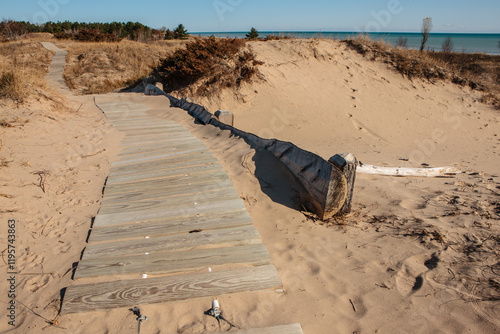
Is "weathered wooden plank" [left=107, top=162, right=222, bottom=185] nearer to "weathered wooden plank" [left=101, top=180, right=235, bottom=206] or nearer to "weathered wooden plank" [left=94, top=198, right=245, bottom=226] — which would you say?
"weathered wooden plank" [left=101, top=180, right=235, bottom=206]

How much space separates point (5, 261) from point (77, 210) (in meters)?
0.92

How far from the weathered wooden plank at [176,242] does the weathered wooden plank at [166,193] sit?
2.62 ft

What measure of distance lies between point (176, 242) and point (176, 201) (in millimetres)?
797

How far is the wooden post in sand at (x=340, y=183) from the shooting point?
3424 mm

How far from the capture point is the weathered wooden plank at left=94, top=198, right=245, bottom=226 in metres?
3.42

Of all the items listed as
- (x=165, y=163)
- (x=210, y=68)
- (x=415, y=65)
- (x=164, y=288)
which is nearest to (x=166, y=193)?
(x=165, y=163)

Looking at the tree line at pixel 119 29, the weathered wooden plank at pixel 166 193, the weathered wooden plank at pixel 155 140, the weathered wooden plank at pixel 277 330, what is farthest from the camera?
the tree line at pixel 119 29

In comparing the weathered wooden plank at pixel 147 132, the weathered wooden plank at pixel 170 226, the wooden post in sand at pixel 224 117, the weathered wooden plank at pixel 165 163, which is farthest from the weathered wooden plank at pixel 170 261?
the wooden post in sand at pixel 224 117

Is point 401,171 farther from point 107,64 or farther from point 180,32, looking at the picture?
point 180,32

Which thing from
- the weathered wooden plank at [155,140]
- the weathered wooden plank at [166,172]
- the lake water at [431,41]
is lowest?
the weathered wooden plank at [166,172]

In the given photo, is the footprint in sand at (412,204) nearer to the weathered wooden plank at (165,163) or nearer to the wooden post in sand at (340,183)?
the wooden post in sand at (340,183)

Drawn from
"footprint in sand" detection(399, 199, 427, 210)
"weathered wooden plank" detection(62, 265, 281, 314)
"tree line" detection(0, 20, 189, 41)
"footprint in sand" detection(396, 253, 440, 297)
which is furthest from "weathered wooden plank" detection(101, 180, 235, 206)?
"tree line" detection(0, 20, 189, 41)

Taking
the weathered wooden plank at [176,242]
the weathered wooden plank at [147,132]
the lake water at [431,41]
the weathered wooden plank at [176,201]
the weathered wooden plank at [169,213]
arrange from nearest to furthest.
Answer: the weathered wooden plank at [176,242], the weathered wooden plank at [169,213], the weathered wooden plank at [176,201], the weathered wooden plank at [147,132], the lake water at [431,41]

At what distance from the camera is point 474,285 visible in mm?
2561
